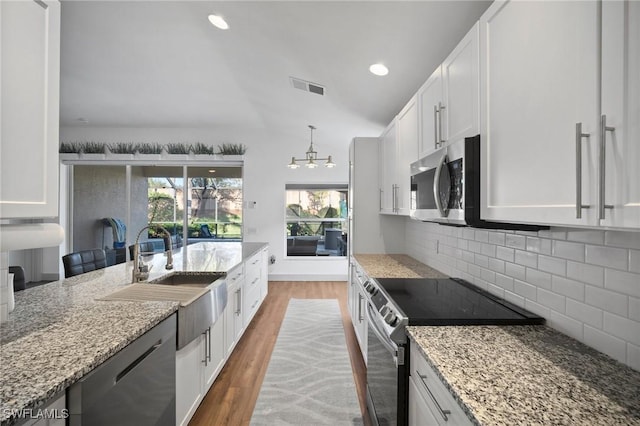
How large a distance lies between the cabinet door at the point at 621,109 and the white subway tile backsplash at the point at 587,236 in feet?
1.58

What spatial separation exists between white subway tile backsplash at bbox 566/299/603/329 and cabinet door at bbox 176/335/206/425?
71.8 inches

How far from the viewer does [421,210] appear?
78.6 inches

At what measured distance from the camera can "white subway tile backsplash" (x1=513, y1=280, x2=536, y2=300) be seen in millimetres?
1457

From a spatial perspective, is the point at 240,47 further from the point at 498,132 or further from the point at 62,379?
the point at 62,379

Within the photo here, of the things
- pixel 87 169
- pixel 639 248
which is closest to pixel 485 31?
pixel 639 248

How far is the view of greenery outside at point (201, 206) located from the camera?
600cm

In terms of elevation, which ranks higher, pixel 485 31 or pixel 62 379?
pixel 485 31

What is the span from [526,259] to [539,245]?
12 cm

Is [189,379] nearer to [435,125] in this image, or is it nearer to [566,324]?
[566,324]

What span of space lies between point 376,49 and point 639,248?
2169 mm

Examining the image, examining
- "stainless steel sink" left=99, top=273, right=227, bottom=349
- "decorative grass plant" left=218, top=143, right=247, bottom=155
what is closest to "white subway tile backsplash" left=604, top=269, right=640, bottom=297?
"stainless steel sink" left=99, top=273, right=227, bottom=349

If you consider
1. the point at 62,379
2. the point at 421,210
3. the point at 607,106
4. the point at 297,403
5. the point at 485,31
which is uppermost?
the point at 485,31

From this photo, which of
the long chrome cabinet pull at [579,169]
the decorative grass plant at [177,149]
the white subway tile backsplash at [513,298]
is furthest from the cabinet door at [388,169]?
the decorative grass plant at [177,149]

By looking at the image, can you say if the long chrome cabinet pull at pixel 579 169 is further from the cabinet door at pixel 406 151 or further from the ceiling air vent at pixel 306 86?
the ceiling air vent at pixel 306 86
